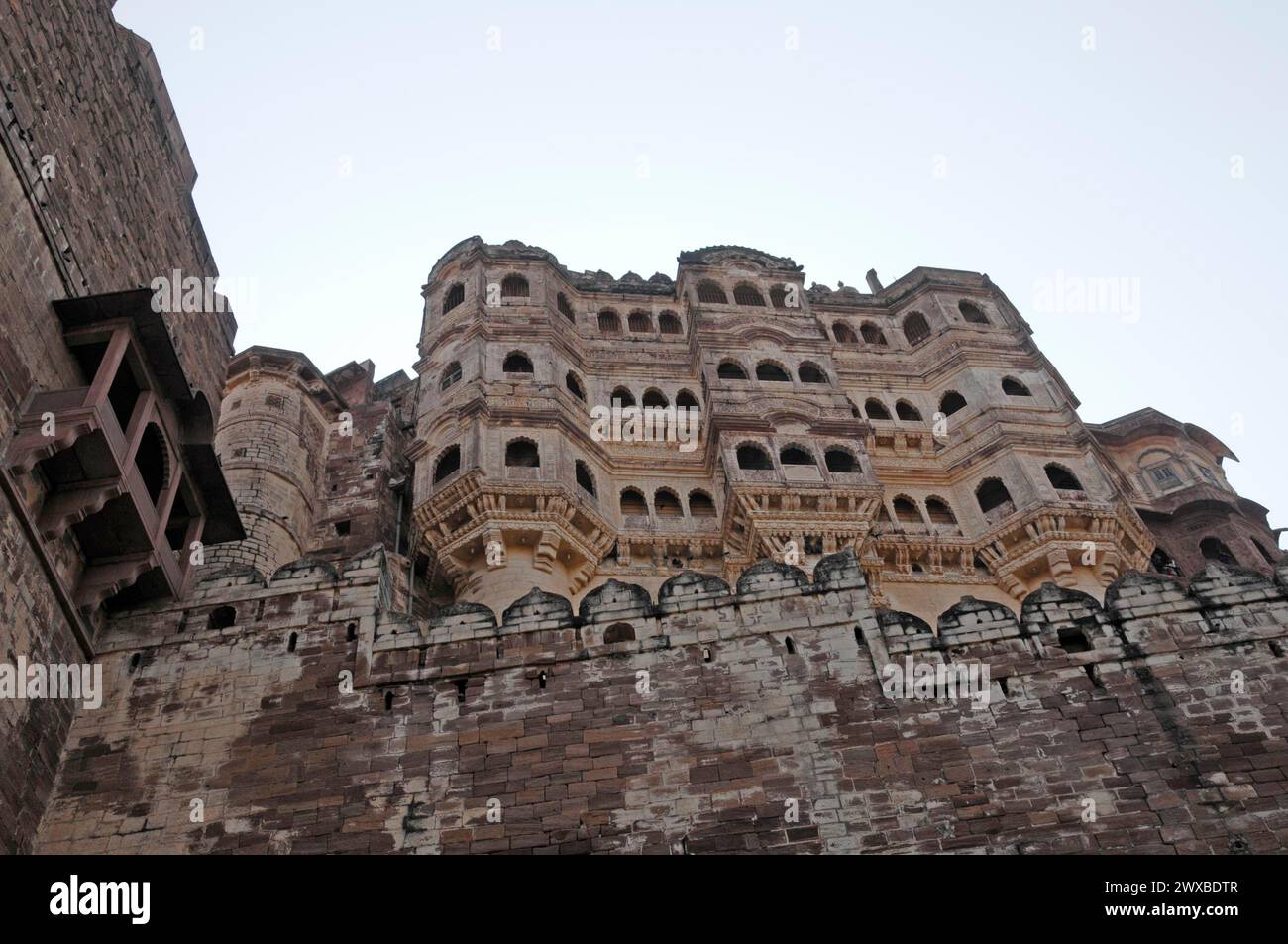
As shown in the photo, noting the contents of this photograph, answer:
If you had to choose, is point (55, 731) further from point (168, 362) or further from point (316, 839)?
point (168, 362)

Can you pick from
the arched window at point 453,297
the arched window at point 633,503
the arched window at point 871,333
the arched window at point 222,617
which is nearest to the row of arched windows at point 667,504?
the arched window at point 633,503

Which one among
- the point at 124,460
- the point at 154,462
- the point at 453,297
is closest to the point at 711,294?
the point at 453,297

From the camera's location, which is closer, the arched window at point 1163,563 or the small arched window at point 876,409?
the arched window at point 1163,563

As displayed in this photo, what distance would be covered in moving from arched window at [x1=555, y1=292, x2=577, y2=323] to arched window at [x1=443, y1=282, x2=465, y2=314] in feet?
7.62

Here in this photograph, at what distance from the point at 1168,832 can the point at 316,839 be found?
7.54 metres

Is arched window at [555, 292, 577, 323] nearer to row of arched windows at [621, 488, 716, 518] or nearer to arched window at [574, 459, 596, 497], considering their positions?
arched window at [574, 459, 596, 497]

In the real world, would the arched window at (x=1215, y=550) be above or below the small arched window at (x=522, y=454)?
below

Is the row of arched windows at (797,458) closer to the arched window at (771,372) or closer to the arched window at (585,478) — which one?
the arched window at (771,372)

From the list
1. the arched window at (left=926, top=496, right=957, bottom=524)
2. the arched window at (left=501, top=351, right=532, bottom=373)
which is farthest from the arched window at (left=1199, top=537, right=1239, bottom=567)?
the arched window at (left=501, top=351, right=532, bottom=373)

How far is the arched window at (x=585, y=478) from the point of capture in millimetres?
26328

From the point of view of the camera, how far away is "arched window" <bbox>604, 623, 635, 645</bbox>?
13641 millimetres

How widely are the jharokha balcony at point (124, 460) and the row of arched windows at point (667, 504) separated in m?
12.7

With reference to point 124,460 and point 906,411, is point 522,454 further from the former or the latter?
point 124,460

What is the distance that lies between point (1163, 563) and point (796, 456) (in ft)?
31.6
